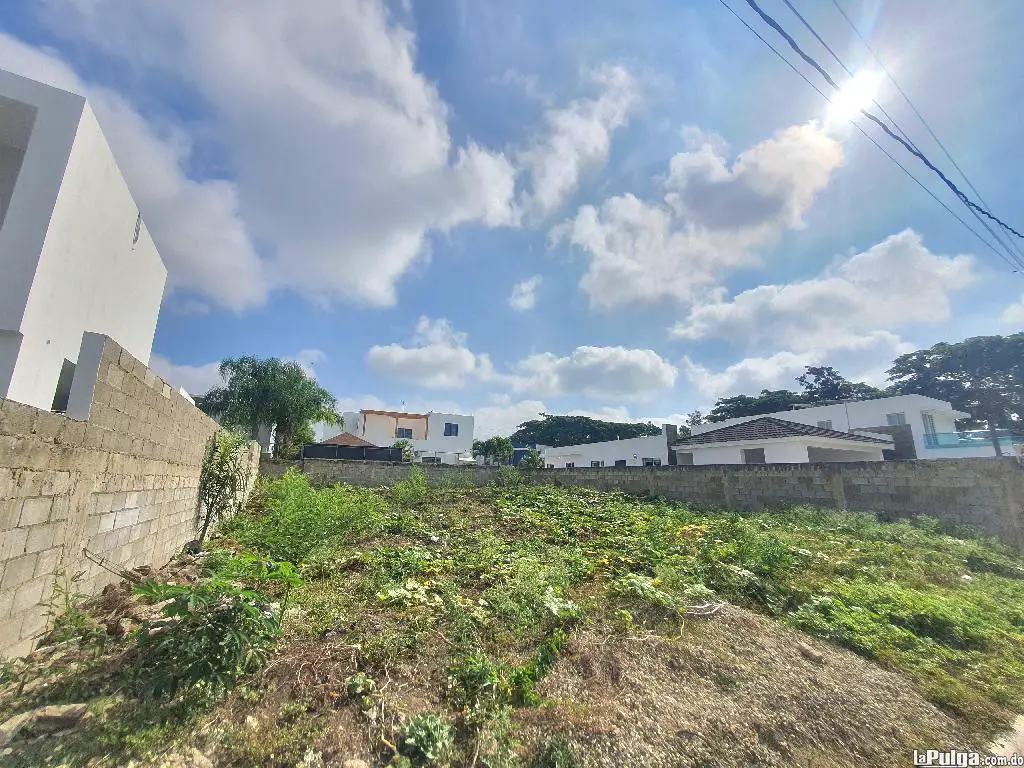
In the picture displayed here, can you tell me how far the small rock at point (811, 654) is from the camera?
3.33 meters

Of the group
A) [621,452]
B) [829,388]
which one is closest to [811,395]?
[829,388]

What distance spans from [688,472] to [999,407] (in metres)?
30.2

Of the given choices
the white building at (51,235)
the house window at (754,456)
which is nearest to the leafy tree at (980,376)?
the house window at (754,456)

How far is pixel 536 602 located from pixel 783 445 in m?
14.9

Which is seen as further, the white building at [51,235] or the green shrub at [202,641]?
the white building at [51,235]

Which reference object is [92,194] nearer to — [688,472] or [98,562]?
[98,562]

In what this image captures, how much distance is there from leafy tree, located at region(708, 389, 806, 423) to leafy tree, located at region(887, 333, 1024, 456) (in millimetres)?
8674

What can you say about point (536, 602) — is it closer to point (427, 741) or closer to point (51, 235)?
point (427, 741)

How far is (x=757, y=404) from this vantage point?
137ft

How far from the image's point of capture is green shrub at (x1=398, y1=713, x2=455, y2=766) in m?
2.34

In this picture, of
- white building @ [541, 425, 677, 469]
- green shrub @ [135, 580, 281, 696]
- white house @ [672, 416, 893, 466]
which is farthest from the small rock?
white building @ [541, 425, 677, 469]

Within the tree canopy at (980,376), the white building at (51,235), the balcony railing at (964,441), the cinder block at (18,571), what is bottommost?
the cinder block at (18,571)

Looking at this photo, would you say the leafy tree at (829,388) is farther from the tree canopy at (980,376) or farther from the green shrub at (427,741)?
the green shrub at (427,741)

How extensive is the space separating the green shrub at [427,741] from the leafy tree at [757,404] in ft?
136
